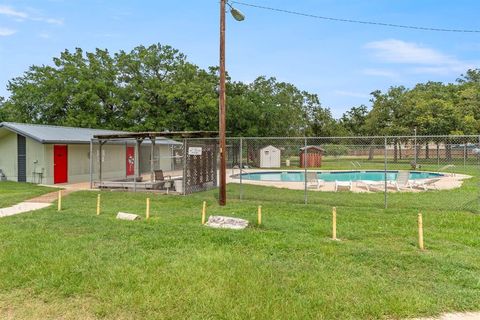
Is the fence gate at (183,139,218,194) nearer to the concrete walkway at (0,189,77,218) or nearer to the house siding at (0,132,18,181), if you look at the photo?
the concrete walkway at (0,189,77,218)

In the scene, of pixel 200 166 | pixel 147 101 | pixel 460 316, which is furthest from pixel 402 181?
pixel 147 101

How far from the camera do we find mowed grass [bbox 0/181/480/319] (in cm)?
393

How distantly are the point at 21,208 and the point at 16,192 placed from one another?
442 cm

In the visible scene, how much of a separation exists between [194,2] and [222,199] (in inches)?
272

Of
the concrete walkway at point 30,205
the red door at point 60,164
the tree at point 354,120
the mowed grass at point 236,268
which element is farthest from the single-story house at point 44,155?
the tree at point 354,120

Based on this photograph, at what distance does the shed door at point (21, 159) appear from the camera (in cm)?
1855

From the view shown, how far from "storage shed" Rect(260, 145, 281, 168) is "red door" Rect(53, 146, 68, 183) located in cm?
1925

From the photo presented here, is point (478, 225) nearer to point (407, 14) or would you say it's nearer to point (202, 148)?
point (407, 14)

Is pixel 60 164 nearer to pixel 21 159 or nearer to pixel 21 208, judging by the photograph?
pixel 21 159

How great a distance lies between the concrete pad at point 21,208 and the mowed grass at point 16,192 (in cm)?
43

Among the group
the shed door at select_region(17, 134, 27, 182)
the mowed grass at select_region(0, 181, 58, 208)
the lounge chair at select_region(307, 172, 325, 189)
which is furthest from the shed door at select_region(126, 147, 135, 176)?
the lounge chair at select_region(307, 172, 325, 189)

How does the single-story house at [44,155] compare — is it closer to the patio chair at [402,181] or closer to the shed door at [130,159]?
the shed door at [130,159]

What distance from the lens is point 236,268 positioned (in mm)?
5109

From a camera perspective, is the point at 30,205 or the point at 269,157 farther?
the point at 269,157
